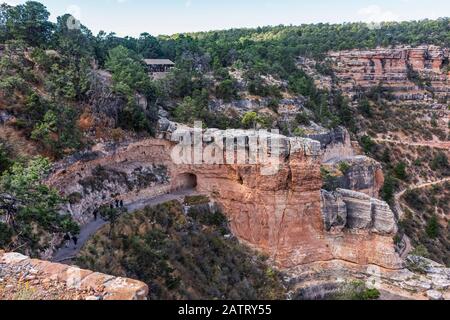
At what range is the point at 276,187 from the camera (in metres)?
29.3

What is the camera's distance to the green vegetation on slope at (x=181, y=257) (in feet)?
68.7

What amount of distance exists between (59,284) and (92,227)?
1679cm

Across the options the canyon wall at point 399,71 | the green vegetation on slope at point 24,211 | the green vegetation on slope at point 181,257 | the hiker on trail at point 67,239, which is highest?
the canyon wall at point 399,71

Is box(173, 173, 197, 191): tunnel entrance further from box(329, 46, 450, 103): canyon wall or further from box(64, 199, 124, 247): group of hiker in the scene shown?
box(329, 46, 450, 103): canyon wall

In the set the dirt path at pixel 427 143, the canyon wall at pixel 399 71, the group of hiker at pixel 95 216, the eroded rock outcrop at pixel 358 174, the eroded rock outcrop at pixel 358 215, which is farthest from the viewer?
the canyon wall at pixel 399 71

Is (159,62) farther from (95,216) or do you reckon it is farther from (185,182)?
(95,216)

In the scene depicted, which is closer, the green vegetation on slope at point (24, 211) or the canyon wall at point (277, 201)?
the green vegetation on slope at point (24, 211)

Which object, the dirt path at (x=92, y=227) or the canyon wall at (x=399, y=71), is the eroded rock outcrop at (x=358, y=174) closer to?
the dirt path at (x=92, y=227)

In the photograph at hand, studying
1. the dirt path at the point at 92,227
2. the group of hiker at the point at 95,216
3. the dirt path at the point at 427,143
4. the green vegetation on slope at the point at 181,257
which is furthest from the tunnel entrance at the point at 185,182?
the dirt path at the point at 427,143

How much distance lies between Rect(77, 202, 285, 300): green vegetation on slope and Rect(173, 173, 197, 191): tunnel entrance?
165 inches

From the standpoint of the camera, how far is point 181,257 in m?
25.4

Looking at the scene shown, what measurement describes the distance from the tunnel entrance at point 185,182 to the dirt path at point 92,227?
970 millimetres

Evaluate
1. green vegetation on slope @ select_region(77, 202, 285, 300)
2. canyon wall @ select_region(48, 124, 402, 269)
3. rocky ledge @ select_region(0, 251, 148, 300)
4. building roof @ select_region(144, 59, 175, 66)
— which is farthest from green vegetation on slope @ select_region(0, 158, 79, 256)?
building roof @ select_region(144, 59, 175, 66)

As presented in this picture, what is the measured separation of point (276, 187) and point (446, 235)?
110 ft
